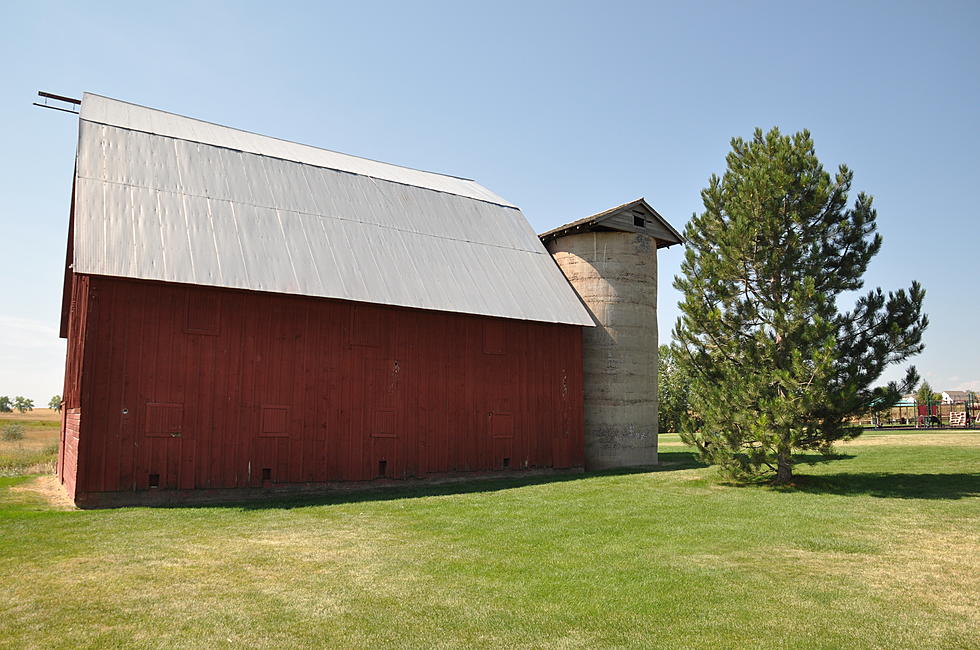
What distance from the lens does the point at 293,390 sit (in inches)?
634

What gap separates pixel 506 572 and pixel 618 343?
47.8 ft

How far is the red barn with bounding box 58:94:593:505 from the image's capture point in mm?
14445

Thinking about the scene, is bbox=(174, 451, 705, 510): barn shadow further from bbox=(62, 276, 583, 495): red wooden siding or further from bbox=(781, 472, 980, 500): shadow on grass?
bbox=(781, 472, 980, 500): shadow on grass

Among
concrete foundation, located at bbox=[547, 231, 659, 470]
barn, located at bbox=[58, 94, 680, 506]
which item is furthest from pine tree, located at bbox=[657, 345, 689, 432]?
barn, located at bbox=[58, 94, 680, 506]

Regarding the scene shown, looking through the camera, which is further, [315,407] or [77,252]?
[315,407]

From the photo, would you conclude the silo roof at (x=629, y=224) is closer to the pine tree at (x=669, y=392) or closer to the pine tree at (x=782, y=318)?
the pine tree at (x=782, y=318)

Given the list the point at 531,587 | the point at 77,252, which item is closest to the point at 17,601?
the point at 531,587

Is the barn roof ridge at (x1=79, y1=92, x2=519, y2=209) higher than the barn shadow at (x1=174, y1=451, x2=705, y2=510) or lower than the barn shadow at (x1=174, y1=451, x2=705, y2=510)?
higher

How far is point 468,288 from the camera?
19.2 m

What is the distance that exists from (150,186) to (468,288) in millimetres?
8120

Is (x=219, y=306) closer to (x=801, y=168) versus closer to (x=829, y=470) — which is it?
(x=801, y=168)

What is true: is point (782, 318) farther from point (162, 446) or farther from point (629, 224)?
point (162, 446)

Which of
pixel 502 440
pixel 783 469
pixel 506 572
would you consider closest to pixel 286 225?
pixel 502 440

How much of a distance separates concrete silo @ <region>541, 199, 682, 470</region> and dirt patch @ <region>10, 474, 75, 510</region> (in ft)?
44.6
